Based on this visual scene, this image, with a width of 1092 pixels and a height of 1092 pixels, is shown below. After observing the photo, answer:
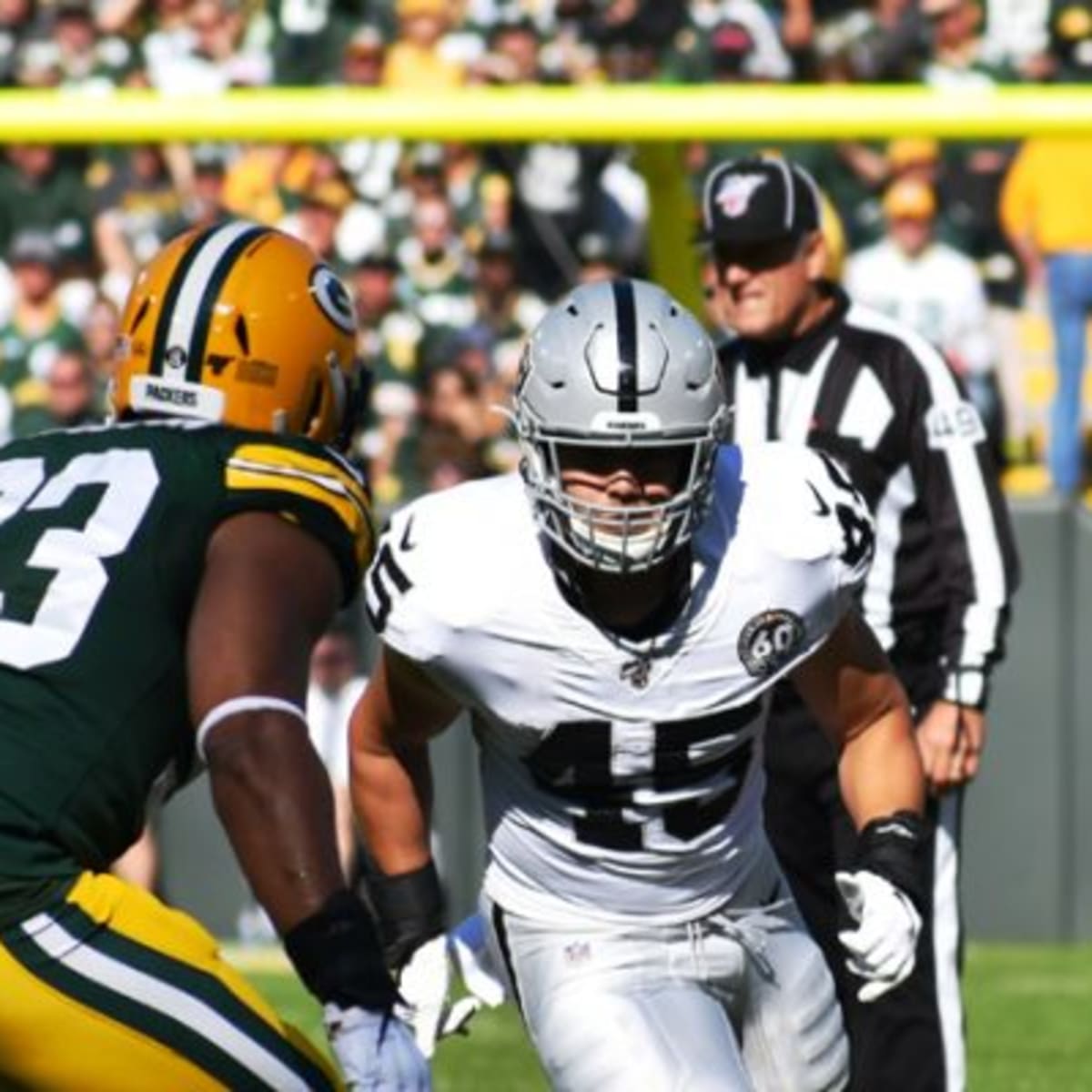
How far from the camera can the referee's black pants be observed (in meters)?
5.55

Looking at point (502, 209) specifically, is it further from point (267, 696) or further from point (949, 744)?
point (267, 696)

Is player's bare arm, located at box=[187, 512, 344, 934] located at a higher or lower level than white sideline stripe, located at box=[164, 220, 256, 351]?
lower

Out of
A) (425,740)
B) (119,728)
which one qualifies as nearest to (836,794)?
(425,740)

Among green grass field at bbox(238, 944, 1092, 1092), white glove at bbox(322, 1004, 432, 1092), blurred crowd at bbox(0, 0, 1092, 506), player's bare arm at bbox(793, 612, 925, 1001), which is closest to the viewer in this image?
white glove at bbox(322, 1004, 432, 1092)

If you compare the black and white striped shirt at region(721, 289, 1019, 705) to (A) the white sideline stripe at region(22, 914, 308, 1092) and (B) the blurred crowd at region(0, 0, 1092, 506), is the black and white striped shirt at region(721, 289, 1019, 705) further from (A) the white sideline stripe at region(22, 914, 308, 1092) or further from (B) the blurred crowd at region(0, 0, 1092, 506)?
(B) the blurred crowd at region(0, 0, 1092, 506)

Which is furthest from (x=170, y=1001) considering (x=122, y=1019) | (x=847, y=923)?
(x=847, y=923)

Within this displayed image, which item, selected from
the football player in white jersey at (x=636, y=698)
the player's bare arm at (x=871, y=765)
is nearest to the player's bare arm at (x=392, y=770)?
the football player in white jersey at (x=636, y=698)

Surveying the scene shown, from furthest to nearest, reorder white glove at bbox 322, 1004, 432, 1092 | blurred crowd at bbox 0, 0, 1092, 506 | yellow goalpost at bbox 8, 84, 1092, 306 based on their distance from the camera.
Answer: blurred crowd at bbox 0, 0, 1092, 506 → yellow goalpost at bbox 8, 84, 1092, 306 → white glove at bbox 322, 1004, 432, 1092

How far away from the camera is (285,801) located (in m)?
3.18

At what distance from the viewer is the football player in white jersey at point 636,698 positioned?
4.08 metres

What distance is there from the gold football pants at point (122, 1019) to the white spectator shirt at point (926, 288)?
779 cm

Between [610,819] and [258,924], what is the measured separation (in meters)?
5.40

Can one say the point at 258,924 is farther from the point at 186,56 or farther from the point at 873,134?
the point at 186,56

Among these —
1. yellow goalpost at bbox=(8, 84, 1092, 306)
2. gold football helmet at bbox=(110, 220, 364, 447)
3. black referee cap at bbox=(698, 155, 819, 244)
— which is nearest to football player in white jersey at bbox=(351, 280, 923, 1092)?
gold football helmet at bbox=(110, 220, 364, 447)
